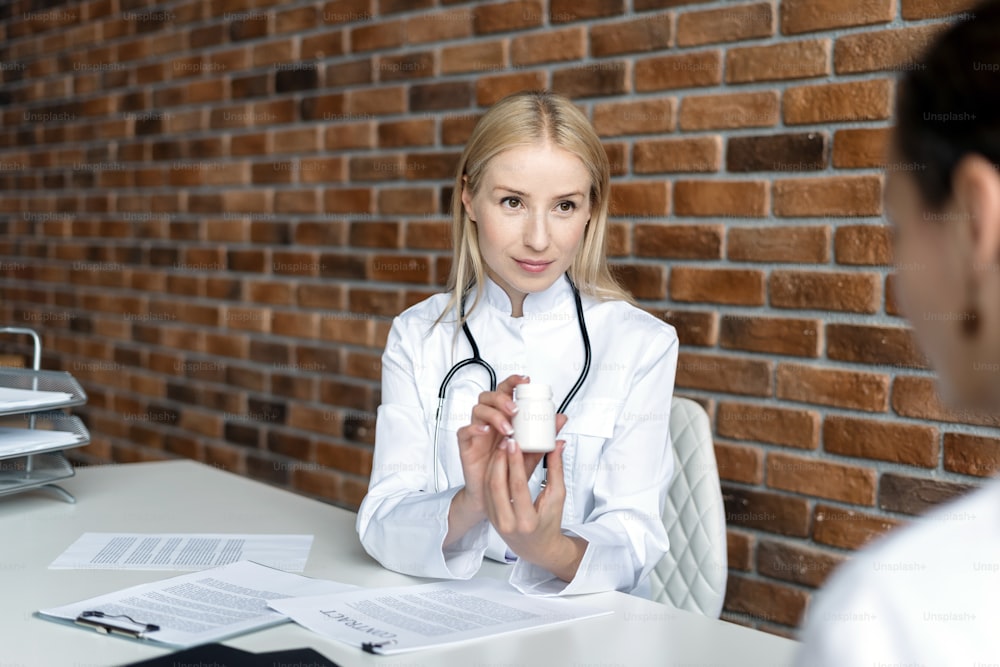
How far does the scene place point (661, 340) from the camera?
1545 millimetres

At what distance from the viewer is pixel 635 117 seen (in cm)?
198

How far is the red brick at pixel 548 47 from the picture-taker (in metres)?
2.08

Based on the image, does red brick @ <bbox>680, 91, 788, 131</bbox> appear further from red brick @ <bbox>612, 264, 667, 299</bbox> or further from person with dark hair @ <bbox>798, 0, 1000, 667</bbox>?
person with dark hair @ <bbox>798, 0, 1000, 667</bbox>

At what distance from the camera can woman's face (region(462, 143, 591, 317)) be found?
1.48m

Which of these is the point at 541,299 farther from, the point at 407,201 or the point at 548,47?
the point at 407,201

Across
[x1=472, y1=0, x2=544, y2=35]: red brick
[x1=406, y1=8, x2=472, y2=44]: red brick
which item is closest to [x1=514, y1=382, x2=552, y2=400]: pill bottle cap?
[x1=472, y1=0, x2=544, y2=35]: red brick

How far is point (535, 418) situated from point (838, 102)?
957 mm

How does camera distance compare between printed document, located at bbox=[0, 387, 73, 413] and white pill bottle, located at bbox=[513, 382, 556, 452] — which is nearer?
white pill bottle, located at bbox=[513, 382, 556, 452]

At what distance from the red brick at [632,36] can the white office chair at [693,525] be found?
2.62 ft

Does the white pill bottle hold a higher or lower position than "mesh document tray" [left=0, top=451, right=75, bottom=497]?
higher

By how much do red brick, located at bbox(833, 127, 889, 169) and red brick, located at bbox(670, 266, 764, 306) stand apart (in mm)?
256

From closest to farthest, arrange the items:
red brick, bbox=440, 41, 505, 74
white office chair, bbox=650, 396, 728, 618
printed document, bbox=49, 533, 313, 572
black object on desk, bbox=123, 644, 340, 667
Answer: black object on desk, bbox=123, 644, 340, 667 → printed document, bbox=49, 533, 313, 572 → white office chair, bbox=650, 396, 728, 618 → red brick, bbox=440, 41, 505, 74

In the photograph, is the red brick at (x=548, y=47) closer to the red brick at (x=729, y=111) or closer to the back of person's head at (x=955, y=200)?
the red brick at (x=729, y=111)

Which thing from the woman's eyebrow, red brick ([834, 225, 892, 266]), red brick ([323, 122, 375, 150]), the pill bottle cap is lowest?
the pill bottle cap
